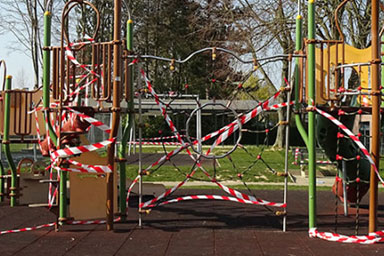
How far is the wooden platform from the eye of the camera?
5.66m

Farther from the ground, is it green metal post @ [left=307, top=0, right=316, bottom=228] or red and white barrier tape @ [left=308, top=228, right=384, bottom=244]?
green metal post @ [left=307, top=0, right=316, bottom=228]

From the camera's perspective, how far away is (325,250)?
5.66 m

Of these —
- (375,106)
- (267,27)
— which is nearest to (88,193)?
(375,106)

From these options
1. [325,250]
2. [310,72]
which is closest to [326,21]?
[310,72]

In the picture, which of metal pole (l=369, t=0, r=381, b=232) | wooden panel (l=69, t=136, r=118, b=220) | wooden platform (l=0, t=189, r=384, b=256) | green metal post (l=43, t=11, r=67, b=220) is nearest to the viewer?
wooden platform (l=0, t=189, r=384, b=256)

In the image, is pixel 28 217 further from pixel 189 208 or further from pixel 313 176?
pixel 313 176

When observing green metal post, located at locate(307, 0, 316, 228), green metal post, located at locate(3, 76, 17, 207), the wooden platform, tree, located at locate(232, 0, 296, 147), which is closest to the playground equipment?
green metal post, located at locate(307, 0, 316, 228)

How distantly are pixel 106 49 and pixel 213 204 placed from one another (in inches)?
147

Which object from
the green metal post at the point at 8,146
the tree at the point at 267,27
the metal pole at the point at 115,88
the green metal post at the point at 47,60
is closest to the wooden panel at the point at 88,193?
the metal pole at the point at 115,88

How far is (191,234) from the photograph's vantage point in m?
6.57

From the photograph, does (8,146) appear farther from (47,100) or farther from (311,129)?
(311,129)

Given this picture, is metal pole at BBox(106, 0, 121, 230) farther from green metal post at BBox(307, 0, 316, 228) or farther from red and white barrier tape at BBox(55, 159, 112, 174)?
green metal post at BBox(307, 0, 316, 228)

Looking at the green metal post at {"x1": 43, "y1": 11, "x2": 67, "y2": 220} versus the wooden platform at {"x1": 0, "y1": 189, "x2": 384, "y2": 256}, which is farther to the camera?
the green metal post at {"x1": 43, "y1": 11, "x2": 67, "y2": 220}

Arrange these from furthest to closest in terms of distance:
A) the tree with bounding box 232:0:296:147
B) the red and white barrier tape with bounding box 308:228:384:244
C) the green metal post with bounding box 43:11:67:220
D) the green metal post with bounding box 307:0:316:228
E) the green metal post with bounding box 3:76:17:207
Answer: the tree with bounding box 232:0:296:147 → the green metal post with bounding box 3:76:17:207 → the green metal post with bounding box 43:11:67:220 → the green metal post with bounding box 307:0:316:228 → the red and white barrier tape with bounding box 308:228:384:244
